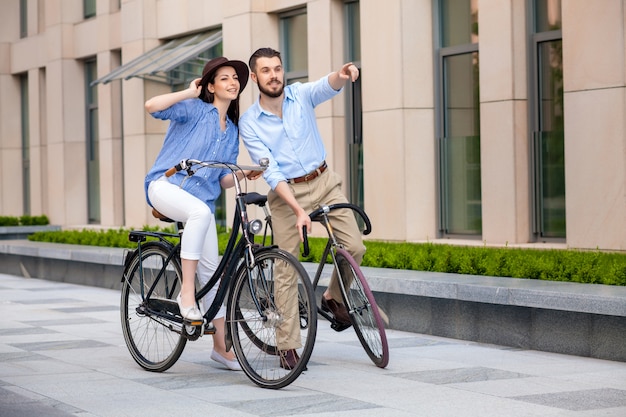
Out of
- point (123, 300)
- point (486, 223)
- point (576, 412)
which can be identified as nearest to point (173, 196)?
point (123, 300)

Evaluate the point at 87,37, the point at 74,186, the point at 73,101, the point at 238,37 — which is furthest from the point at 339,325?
the point at 73,101

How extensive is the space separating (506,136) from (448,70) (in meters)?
1.86

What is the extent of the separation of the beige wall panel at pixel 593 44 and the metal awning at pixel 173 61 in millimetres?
8720

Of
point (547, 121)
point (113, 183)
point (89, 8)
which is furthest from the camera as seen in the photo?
point (89, 8)

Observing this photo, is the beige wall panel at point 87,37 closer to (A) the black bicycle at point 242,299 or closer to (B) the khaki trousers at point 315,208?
(A) the black bicycle at point 242,299

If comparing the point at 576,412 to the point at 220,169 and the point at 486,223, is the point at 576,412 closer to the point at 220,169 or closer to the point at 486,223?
the point at 220,169

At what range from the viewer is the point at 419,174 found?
15.6 meters

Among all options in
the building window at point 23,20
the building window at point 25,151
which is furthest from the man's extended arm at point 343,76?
the building window at point 23,20

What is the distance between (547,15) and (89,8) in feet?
49.6

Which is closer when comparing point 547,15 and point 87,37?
point 547,15

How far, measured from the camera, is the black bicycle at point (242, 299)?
707cm

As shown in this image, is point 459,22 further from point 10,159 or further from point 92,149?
point 10,159

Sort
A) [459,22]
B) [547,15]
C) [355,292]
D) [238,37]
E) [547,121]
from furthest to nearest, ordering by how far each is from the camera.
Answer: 1. [238,37]
2. [459,22]
3. [547,121]
4. [547,15]
5. [355,292]

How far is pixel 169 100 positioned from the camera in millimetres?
7492
